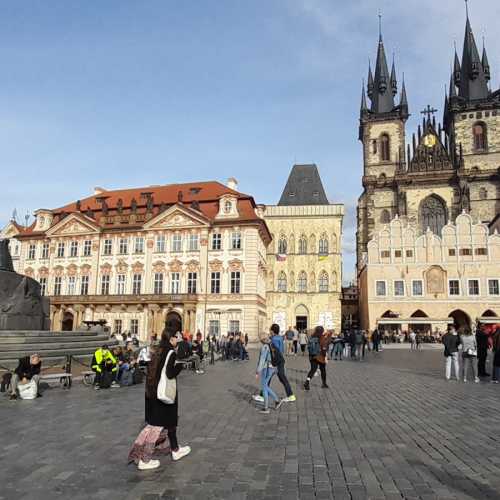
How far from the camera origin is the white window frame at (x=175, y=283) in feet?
142

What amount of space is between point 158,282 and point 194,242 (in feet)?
17.2

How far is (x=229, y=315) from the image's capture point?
4131 cm

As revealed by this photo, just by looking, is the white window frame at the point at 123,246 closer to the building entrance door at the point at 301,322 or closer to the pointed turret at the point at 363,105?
the building entrance door at the point at 301,322

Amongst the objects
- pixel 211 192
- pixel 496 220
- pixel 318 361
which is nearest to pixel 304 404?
pixel 318 361

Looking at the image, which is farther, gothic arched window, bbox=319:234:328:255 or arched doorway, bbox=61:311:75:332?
gothic arched window, bbox=319:234:328:255

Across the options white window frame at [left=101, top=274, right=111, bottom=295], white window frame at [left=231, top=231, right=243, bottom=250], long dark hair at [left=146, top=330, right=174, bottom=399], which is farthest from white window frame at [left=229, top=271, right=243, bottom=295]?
long dark hair at [left=146, top=330, right=174, bottom=399]

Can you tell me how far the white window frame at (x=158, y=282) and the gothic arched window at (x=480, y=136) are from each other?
4923 centimetres

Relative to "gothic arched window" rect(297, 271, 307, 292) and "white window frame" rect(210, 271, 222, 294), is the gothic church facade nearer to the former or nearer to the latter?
"gothic arched window" rect(297, 271, 307, 292)

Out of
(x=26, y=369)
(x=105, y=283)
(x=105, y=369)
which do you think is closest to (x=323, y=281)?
(x=105, y=283)

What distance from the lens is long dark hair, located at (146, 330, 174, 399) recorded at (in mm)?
5551

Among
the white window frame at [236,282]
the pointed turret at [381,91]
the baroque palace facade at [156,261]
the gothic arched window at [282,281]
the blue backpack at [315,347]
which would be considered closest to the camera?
the blue backpack at [315,347]

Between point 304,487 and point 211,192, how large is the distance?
4357 centimetres

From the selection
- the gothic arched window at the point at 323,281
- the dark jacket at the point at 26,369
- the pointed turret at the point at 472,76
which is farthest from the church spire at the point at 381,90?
the dark jacket at the point at 26,369

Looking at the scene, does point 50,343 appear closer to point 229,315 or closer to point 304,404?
point 304,404
